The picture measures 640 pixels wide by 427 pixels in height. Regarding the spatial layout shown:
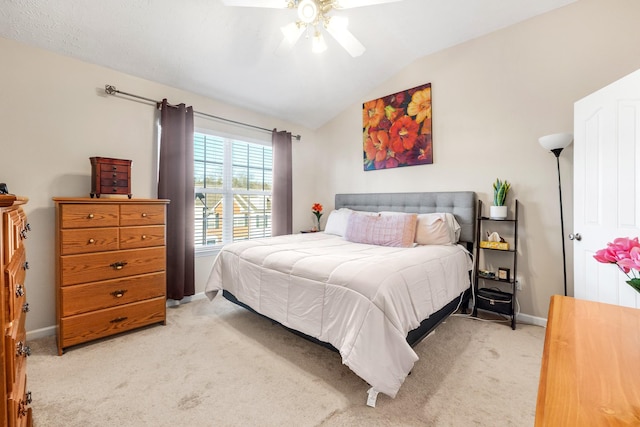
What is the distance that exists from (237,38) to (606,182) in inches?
127

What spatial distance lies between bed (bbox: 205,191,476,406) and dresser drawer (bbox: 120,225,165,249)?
0.59m

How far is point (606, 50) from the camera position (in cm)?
236

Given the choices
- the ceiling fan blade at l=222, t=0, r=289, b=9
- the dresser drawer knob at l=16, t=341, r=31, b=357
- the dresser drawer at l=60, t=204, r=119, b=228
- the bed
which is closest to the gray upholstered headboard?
the bed

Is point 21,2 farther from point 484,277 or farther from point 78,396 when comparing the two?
point 484,277

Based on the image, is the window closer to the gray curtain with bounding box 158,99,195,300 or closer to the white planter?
the gray curtain with bounding box 158,99,195,300

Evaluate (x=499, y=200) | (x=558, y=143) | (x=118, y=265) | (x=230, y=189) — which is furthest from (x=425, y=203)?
(x=118, y=265)

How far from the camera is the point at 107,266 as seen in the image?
7.45 ft

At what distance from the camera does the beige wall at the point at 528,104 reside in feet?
7.85

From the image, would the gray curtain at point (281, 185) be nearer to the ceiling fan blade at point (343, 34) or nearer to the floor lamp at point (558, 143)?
the ceiling fan blade at point (343, 34)

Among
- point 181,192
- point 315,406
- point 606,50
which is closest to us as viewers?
point 315,406

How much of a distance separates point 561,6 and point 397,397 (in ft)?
11.6

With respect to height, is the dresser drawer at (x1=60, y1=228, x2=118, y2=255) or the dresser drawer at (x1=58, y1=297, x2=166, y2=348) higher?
the dresser drawer at (x1=60, y1=228, x2=118, y2=255)

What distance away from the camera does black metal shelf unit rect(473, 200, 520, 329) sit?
8.72 feet

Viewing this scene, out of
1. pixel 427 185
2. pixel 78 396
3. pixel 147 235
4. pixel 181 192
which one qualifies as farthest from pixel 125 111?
pixel 427 185
